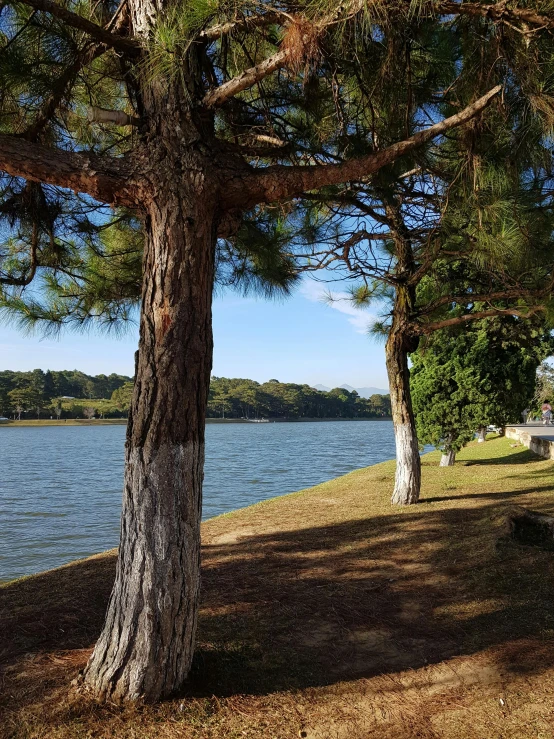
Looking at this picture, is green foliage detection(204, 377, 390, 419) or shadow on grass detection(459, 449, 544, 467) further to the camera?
green foliage detection(204, 377, 390, 419)

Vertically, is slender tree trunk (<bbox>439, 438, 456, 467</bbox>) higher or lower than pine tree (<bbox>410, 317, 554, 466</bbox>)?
lower

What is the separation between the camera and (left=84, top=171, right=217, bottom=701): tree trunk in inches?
112

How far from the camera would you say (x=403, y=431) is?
777 centimetres

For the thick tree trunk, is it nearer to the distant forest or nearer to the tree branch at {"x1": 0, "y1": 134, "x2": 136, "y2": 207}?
the tree branch at {"x1": 0, "y1": 134, "x2": 136, "y2": 207}

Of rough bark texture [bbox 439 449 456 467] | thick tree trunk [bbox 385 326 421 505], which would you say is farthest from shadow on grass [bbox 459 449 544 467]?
thick tree trunk [bbox 385 326 421 505]

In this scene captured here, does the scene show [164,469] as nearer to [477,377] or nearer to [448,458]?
[477,377]

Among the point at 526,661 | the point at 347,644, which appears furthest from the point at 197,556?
the point at 526,661

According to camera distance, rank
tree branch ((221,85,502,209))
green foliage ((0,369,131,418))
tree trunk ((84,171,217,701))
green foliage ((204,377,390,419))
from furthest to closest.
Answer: green foliage ((204,377,390,419)) < green foliage ((0,369,131,418)) < tree branch ((221,85,502,209)) < tree trunk ((84,171,217,701))

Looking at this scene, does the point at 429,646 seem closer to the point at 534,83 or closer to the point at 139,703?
the point at 139,703

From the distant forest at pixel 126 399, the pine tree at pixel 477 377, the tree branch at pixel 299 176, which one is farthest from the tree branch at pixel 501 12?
the distant forest at pixel 126 399

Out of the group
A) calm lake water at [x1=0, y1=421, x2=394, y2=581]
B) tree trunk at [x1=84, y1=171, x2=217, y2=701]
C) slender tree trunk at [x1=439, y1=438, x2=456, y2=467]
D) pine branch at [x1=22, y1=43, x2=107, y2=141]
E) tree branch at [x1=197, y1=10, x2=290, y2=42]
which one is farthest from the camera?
slender tree trunk at [x1=439, y1=438, x2=456, y2=467]

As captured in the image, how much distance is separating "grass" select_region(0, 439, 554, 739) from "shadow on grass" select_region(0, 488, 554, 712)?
14 mm

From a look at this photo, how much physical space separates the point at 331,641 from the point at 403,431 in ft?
14.8

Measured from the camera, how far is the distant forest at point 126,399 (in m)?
69.4
